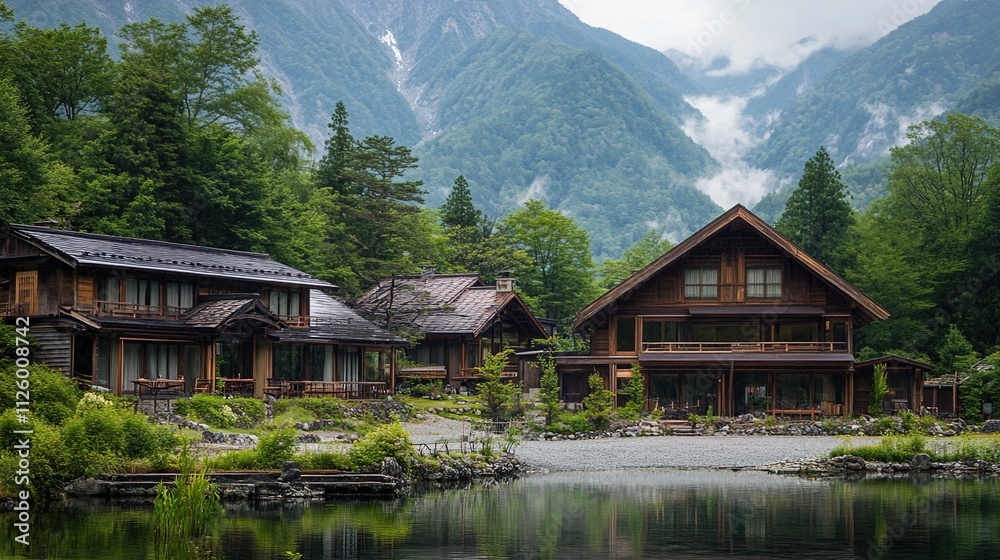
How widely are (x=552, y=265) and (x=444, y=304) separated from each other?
20.4m

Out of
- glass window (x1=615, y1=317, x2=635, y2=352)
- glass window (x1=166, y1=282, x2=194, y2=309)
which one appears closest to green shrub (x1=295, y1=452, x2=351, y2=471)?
glass window (x1=166, y1=282, x2=194, y2=309)

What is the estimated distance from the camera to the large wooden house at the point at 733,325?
56.5 meters

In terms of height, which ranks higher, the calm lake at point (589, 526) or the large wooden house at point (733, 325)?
the large wooden house at point (733, 325)

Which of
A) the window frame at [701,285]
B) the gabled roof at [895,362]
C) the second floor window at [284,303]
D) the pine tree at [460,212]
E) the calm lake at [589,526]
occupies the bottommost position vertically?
the calm lake at [589,526]

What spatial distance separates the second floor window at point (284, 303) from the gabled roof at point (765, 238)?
1401 cm

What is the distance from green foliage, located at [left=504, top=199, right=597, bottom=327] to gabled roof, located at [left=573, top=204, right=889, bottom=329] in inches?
1149

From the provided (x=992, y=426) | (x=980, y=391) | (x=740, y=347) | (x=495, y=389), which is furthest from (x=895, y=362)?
(x=495, y=389)

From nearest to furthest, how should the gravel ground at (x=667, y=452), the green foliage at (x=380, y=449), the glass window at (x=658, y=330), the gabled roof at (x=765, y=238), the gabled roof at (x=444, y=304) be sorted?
1. the green foliage at (x=380, y=449)
2. the gravel ground at (x=667, y=452)
3. the gabled roof at (x=765, y=238)
4. the glass window at (x=658, y=330)
5. the gabled roof at (x=444, y=304)

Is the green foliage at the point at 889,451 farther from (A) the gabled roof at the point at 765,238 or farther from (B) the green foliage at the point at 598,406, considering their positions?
(A) the gabled roof at the point at 765,238

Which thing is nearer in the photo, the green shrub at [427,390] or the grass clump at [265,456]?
the grass clump at [265,456]

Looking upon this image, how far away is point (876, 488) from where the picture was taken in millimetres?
33625

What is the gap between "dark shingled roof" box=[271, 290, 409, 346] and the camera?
180 feet

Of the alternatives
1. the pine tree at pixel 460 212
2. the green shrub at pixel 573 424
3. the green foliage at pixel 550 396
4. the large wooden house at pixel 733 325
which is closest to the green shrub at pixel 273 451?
the green shrub at pixel 573 424

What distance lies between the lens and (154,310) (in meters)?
48.3
